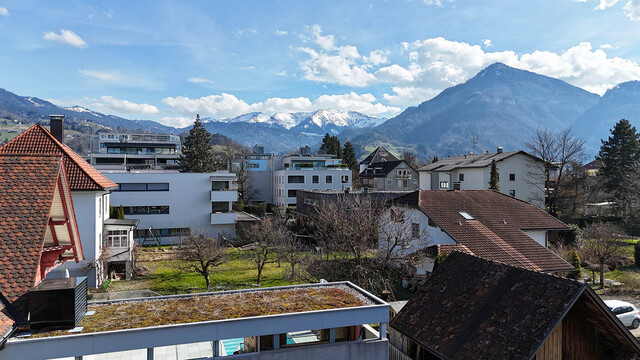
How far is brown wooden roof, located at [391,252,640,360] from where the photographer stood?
10950mm

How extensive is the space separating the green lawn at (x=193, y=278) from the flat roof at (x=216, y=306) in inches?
504

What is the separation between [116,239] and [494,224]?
89.1 feet

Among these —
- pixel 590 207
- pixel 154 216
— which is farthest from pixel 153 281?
pixel 590 207

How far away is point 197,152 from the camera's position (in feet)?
205

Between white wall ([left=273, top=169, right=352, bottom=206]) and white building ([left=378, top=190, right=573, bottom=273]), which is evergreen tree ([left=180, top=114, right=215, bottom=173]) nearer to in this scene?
white wall ([left=273, top=169, right=352, bottom=206])

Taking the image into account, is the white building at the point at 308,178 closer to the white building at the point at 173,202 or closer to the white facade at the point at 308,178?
the white facade at the point at 308,178

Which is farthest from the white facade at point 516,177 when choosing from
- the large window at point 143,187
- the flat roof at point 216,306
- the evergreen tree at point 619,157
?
the flat roof at point 216,306

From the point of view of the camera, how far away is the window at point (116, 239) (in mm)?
29625

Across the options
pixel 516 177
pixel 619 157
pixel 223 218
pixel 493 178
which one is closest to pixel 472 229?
pixel 493 178

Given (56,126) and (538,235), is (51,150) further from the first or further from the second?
(538,235)

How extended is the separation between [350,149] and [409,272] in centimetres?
6567

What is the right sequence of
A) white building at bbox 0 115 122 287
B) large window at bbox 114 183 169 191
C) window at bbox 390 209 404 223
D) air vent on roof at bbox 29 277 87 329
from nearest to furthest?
1. air vent on roof at bbox 29 277 87 329
2. white building at bbox 0 115 122 287
3. window at bbox 390 209 404 223
4. large window at bbox 114 183 169 191

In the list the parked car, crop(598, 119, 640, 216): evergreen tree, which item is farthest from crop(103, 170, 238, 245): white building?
crop(598, 119, 640, 216): evergreen tree

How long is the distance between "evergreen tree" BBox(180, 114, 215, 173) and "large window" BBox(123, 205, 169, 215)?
60.4 ft
